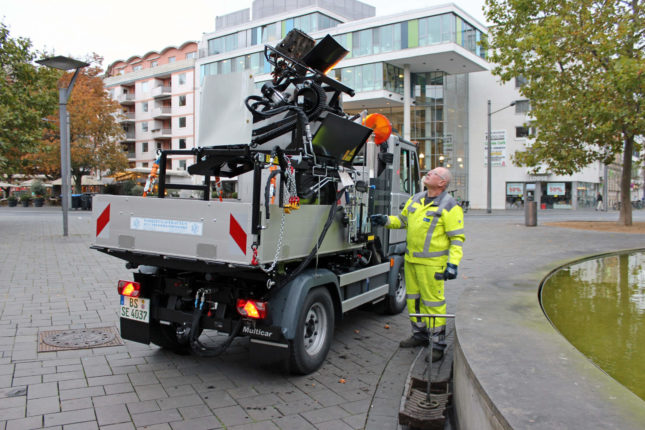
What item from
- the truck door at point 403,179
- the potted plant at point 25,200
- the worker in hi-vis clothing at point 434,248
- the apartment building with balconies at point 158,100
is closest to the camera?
the worker in hi-vis clothing at point 434,248

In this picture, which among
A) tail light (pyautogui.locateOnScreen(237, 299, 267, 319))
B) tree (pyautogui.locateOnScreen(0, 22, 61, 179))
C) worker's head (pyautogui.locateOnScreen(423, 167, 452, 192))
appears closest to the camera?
tail light (pyautogui.locateOnScreen(237, 299, 267, 319))

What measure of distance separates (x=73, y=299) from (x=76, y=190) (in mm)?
38762

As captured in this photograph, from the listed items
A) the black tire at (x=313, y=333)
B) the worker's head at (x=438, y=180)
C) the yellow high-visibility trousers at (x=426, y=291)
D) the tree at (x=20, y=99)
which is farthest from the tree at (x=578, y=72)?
the tree at (x=20, y=99)

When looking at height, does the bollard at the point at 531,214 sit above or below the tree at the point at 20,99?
below

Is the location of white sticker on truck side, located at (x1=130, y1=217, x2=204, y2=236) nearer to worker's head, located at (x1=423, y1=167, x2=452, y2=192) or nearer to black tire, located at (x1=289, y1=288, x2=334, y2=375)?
black tire, located at (x1=289, y1=288, x2=334, y2=375)

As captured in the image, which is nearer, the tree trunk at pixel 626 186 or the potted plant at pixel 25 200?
the tree trunk at pixel 626 186

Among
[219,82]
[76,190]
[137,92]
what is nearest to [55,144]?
[76,190]

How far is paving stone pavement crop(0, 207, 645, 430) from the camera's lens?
3.52 meters

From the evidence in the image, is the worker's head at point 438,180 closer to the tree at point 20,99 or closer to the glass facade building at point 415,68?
the tree at point 20,99

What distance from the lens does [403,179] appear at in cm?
700

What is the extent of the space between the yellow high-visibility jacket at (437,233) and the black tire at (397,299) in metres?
1.87

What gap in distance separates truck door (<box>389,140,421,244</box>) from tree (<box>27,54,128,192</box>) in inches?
1446

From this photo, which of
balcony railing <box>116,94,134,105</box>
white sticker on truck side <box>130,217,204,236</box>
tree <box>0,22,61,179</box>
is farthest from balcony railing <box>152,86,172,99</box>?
white sticker on truck side <box>130,217,204,236</box>

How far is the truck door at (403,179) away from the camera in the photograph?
21.8 feet
